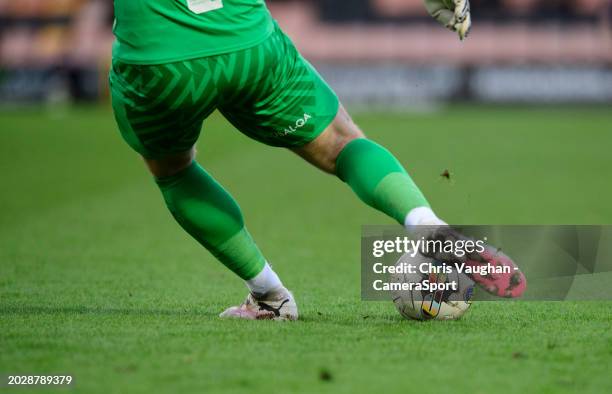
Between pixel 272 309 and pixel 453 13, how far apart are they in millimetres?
1331

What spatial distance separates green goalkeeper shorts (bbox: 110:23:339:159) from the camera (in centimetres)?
369

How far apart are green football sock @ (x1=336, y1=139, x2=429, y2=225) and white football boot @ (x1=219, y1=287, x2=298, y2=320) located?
1.99 feet

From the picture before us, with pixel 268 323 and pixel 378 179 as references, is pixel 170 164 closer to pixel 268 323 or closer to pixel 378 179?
pixel 268 323

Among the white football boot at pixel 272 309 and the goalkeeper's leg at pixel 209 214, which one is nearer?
the goalkeeper's leg at pixel 209 214

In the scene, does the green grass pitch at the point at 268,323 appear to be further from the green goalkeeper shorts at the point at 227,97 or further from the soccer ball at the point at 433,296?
the green goalkeeper shorts at the point at 227,97

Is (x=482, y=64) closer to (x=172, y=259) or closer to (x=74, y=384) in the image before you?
(x=172, y=259)

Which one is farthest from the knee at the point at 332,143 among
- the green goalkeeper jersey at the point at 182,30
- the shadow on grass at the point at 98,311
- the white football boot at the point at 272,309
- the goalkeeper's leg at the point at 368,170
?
the shadow on grass at the point at 98,311

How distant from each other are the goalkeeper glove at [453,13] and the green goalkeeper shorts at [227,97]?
1.59 feet

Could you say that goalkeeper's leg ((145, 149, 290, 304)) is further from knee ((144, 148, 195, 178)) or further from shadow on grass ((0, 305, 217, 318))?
shadow on grass ((0, 305, 217, 318))

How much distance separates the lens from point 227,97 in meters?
3.77

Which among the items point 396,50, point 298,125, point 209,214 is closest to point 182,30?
point 298,125

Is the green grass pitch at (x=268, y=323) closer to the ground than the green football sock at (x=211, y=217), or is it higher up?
closer to the ground

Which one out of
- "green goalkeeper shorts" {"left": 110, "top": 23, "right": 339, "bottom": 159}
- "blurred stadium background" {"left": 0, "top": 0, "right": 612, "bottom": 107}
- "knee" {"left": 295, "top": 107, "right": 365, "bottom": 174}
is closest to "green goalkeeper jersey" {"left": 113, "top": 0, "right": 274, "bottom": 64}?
"green goalkeeper shorts" {"left": 110, "top": 23, "right": 339, "bottom": 159}

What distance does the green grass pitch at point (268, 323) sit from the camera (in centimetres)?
324
